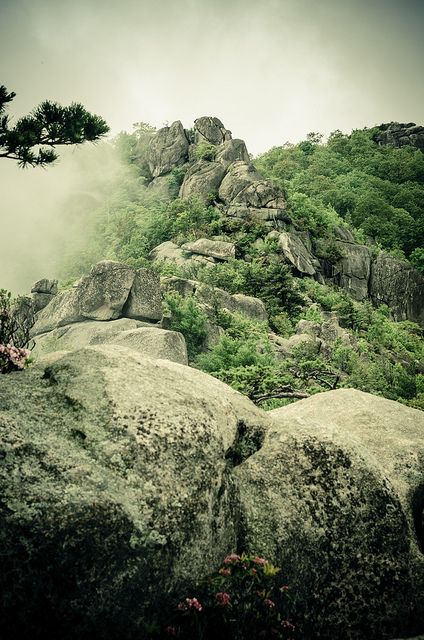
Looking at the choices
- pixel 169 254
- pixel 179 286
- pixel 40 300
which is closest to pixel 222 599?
pixel 179 286

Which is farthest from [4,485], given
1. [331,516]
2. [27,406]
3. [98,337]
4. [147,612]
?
[98,337]

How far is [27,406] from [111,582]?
1602 mm

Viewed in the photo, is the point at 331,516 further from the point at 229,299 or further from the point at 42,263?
the point at 42,263

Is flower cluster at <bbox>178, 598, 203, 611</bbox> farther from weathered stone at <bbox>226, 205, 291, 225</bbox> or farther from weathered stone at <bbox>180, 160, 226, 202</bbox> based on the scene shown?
weathered stone at <bbox>180, 160, 226, 202</bbox>

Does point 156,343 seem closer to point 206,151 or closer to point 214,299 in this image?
point 214,299

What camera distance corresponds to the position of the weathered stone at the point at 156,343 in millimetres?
15852

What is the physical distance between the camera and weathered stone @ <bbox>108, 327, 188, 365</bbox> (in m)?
15.9

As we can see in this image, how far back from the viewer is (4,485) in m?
2.87

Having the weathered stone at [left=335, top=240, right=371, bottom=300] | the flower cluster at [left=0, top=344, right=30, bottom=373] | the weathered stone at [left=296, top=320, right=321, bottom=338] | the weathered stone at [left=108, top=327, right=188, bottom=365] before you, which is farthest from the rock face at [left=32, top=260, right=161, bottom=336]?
the weathered stone at [left=335, top=240, right=371, bottom=300]

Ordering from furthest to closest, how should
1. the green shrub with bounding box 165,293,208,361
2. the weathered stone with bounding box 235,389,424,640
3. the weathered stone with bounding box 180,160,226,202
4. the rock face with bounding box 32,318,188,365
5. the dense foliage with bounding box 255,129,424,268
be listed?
the dense foliage with bounding box 255,129,424,268 < the weathered stone with bounding box 180,160,226,202 < the green shrub with bounding box 165,293,208,361 < the rock face with bounding box 32,318,188,365 < the weathered stone with bounding box 235,389,424,640

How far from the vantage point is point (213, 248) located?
37938mm

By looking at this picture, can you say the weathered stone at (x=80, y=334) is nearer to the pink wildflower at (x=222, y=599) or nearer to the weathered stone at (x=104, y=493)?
the weathered stone at (x=104, y=493)

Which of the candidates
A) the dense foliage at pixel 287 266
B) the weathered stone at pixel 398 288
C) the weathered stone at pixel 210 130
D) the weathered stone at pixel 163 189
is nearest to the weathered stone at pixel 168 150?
the weathered stone at pixel 163 189

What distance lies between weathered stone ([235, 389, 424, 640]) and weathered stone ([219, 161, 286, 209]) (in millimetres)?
41637
